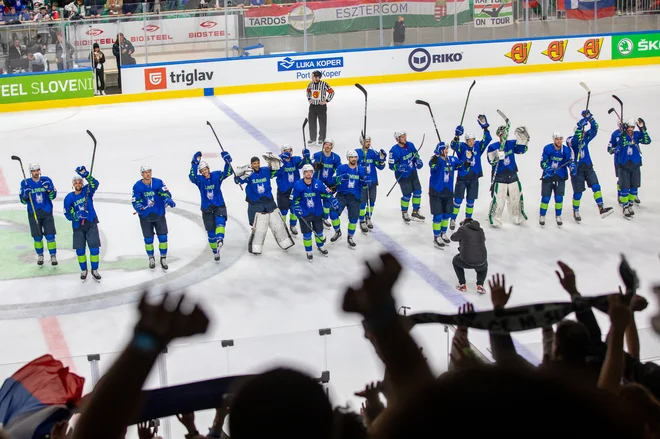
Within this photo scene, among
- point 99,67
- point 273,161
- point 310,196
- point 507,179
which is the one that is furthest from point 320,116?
point 99,67

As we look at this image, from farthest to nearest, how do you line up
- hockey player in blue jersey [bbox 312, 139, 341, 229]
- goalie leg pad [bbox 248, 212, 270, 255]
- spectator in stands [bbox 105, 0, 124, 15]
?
spectator in stands [bbox 105, 0, 124, 15], hockey player in blue jersey [bbox 312, 139, 341, 229], goalie leg pad [bbox 248, 212, 270, 255]

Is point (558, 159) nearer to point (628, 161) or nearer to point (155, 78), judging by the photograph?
point (628, 161)

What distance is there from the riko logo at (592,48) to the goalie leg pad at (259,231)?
16.1 m

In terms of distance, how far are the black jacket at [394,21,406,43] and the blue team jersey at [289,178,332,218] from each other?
13492 mm

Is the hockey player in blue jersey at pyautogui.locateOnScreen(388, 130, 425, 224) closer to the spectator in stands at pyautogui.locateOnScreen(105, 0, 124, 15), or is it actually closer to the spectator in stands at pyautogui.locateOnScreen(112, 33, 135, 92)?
the spectator in stands at pyautogui.locateOnScreen(112, 33, 135, 92)

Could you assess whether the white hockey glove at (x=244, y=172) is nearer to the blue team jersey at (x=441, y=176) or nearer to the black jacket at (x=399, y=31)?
the blue team jersey at (x=441, y=176)

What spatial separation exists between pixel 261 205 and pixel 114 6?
14.4 meters

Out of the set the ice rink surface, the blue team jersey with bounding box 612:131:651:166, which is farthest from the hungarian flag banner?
the blue team jersey with bounding box 612:131:651:166

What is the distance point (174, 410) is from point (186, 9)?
20589mm

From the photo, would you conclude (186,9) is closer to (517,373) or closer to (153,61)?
(153,61)

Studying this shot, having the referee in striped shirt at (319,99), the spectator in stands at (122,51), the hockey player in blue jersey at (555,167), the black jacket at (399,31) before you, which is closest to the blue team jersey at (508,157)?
the hockey player in blue jersey at (555,167)

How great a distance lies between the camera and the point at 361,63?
77.1ft

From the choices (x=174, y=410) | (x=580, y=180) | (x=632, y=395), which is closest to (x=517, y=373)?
(x=632, y=395)

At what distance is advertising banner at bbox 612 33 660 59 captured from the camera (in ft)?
81.7
